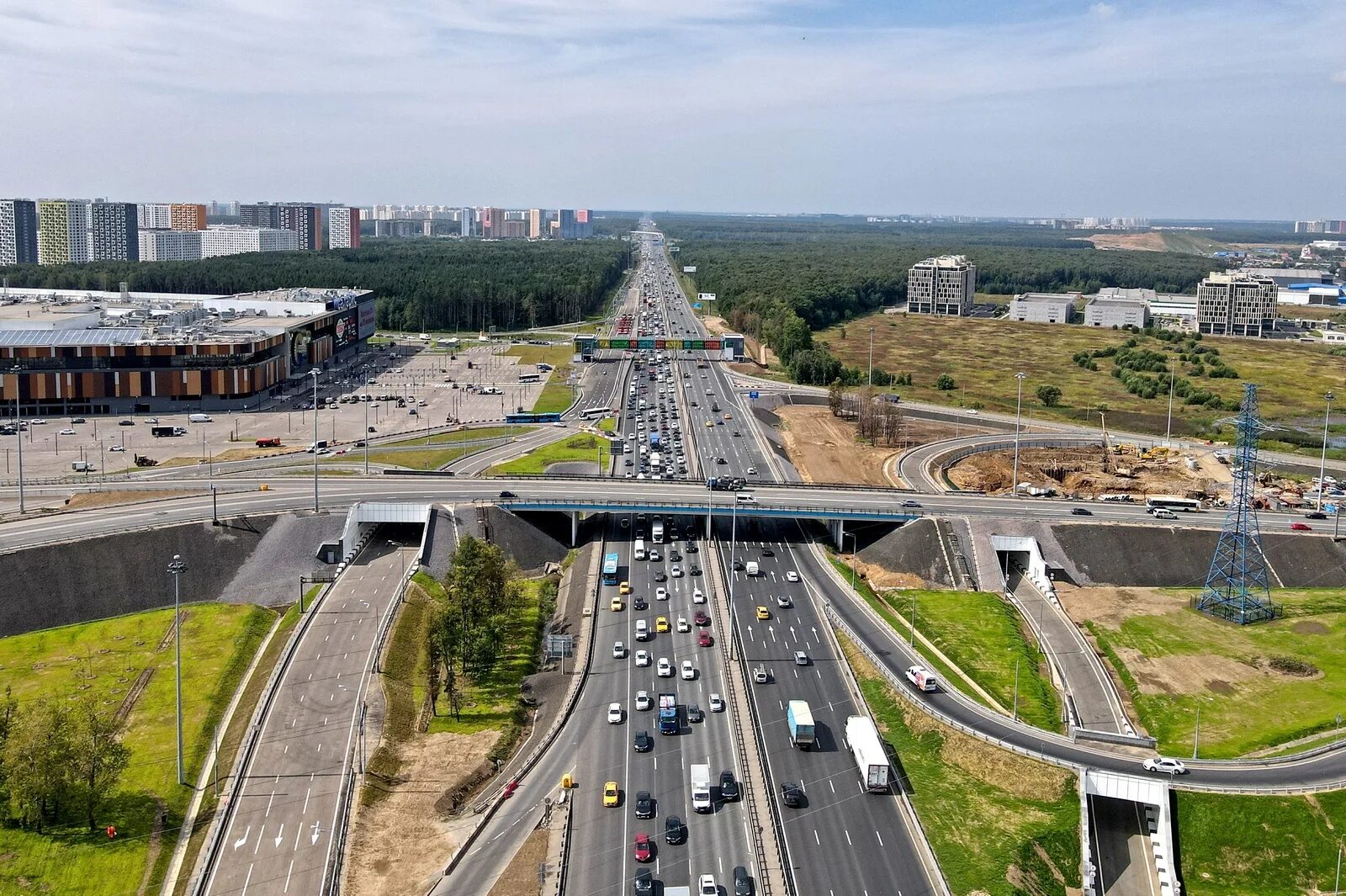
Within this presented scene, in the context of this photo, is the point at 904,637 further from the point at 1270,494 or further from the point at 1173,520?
the point at 1270,494

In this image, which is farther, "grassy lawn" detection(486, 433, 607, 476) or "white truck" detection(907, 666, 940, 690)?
"grassy lawn" detection(486, 433, 607, 476)

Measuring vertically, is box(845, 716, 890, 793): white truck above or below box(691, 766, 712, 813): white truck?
above

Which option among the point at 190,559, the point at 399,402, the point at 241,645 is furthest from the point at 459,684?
the point at 399,402

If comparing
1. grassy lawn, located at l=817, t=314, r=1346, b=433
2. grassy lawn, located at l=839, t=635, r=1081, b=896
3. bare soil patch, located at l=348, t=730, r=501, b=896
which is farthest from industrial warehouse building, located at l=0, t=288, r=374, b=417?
grassy lawn, located at l=839, t=635, r=1081, b=896

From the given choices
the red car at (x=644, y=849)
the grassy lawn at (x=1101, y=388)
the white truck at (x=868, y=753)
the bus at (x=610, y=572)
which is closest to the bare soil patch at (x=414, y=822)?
the red car at (x=644, y=849)

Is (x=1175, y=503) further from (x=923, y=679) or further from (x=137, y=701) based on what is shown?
(x=137, y=701)

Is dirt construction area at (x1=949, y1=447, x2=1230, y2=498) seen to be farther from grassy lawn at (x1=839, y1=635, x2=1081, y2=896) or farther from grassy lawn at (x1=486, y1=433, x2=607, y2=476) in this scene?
grassy lawn at (x1=839, y1=635, x2=1081, y2=896)
